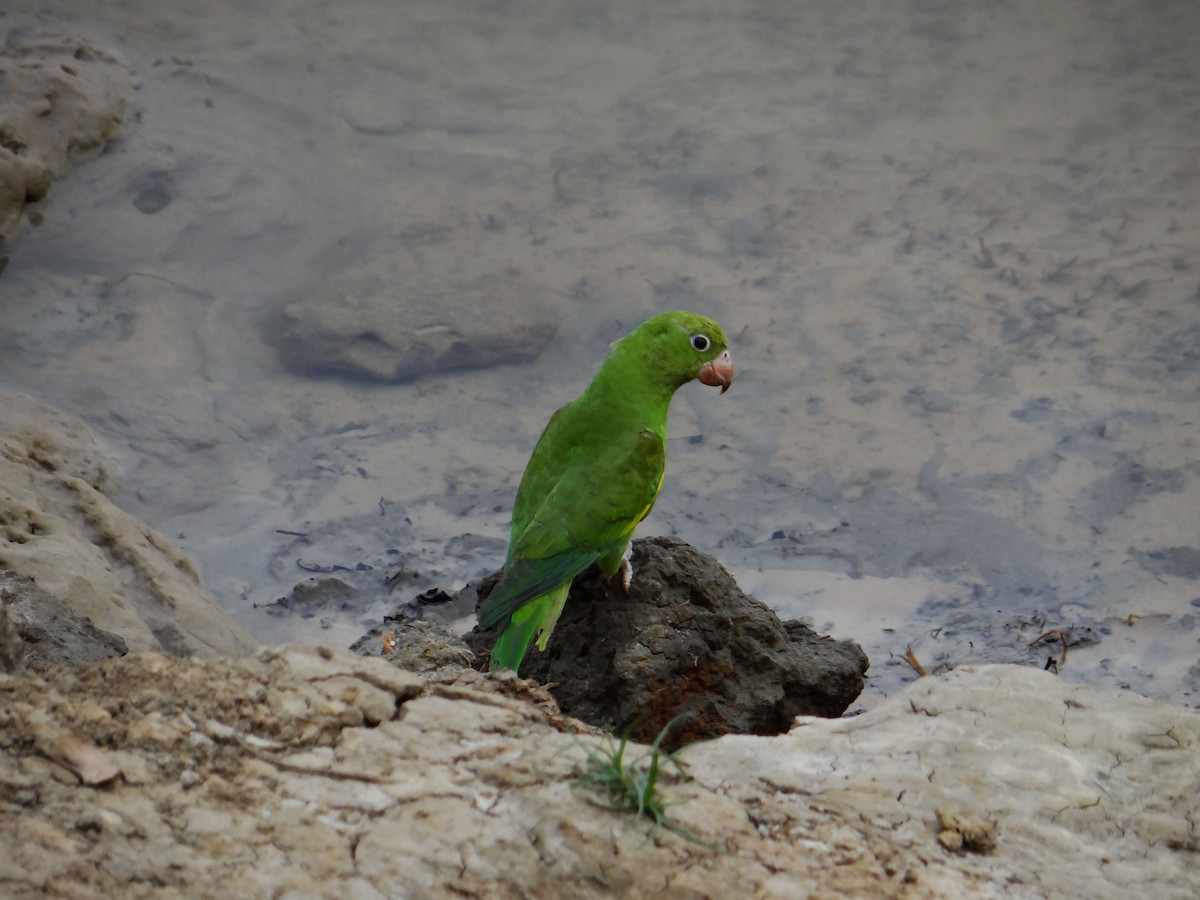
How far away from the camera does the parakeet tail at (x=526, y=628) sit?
337cm

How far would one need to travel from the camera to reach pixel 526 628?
3.41 meters

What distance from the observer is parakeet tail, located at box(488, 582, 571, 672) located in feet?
11.1

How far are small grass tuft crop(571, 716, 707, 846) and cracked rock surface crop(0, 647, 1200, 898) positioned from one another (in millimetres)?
21

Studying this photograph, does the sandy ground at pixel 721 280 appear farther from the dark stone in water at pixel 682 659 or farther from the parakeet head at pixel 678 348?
the parakeet head at pixel 678 348

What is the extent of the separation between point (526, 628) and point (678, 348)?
0.97 m

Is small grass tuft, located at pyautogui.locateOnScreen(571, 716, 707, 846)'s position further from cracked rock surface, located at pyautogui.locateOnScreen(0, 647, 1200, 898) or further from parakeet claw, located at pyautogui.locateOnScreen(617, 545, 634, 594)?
parakeet claw, located at pyautogui.locateOnScreen(617, 545, 634, 594)

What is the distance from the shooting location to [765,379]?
5.86 metres

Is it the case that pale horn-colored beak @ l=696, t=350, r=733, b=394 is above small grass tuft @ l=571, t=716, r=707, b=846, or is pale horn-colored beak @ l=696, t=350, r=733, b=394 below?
above

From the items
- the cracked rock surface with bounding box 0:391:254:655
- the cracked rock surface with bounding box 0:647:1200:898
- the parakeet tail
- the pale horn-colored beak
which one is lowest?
the cracked rock surface with bounding box 0:391:254:655

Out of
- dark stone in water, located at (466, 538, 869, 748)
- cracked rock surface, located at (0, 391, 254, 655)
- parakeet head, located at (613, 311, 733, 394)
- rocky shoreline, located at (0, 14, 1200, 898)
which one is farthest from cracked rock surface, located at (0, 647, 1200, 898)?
parakeet head, located at (613, 311, 733, 394)

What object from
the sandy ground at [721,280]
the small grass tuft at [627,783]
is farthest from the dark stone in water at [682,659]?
the small grass tuft at [627,783]

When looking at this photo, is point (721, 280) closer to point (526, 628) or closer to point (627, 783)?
point (526, 628)

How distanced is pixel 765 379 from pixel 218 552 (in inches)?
101

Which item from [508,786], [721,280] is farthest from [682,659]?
[721,280]
